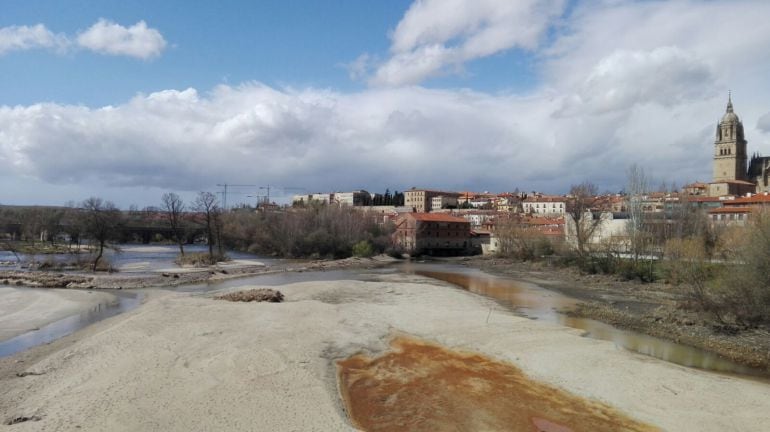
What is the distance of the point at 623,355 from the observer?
1883 cm

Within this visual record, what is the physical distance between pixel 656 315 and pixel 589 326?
17.7ft

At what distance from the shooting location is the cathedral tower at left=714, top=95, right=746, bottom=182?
12075 centimetres

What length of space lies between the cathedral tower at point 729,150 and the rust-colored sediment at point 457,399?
13166 centimetres

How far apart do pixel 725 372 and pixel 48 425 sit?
21.4m

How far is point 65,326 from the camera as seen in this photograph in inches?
916

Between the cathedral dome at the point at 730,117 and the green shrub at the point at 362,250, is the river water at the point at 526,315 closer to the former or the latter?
the green shrub at the point at 362,250

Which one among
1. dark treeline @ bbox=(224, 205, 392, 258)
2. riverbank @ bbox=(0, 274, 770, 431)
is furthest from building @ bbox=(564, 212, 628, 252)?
riverbank @ bbox=(0, 274, 770, 431)

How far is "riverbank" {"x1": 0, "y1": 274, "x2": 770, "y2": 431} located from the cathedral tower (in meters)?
126

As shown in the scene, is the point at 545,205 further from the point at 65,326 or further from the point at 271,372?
the point at 271,372

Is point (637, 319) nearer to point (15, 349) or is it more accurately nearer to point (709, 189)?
point (15, 349)

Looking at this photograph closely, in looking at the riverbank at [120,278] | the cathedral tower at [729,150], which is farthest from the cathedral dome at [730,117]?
the riverbank at [120,278]

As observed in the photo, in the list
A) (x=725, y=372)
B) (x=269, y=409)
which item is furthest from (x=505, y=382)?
(x=725, y=372)

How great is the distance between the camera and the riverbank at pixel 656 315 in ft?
69.1

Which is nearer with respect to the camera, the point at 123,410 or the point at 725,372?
the point at 123,410
